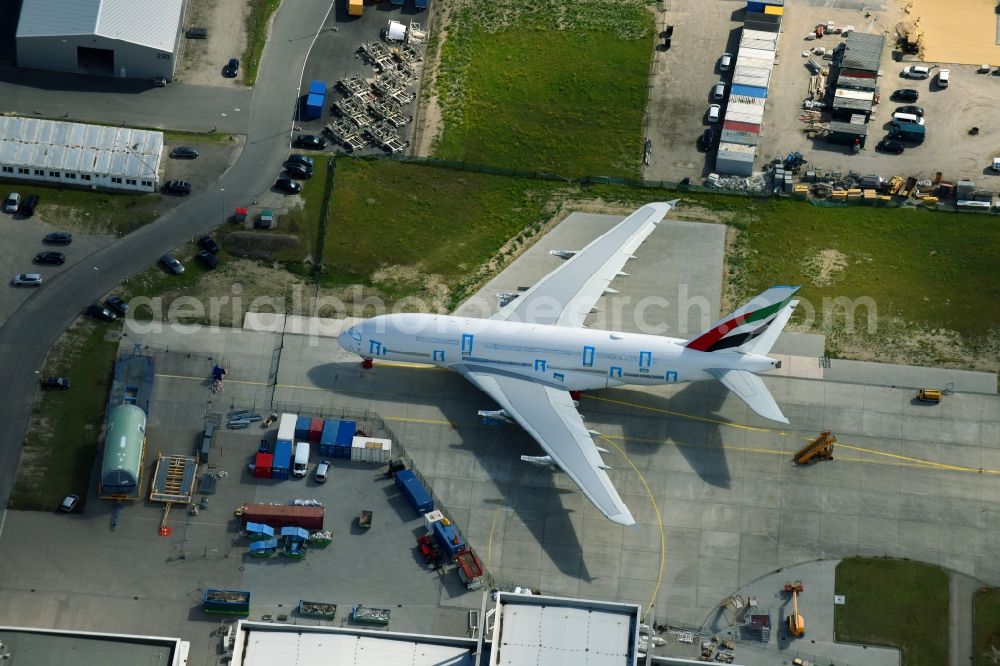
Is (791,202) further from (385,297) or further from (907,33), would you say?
(385,297)

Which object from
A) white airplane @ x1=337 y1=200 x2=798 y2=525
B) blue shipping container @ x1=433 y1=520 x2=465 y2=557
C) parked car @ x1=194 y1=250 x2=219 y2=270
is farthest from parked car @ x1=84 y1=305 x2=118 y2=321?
blue shipping container @ x1=433 y1=520 x2=465 y2=557

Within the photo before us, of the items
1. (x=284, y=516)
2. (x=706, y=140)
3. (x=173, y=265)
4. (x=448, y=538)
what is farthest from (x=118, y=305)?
(x=706, y=140)

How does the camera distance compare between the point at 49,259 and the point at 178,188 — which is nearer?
the point at 49,259

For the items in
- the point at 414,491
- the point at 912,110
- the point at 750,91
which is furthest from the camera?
the point at 750,91

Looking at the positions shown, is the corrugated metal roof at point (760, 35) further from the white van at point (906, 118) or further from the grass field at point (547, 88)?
the white van at point (906, 118)

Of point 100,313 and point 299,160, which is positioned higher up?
point 299,160

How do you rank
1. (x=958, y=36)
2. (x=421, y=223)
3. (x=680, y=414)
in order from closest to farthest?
(x=680, y=414) → (x=421, y=223) → (x=958, y=36)

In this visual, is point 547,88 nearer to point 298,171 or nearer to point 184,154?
point 298,171

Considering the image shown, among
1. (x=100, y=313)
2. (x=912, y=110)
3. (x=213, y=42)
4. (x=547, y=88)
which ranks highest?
(x=213, y=42)
